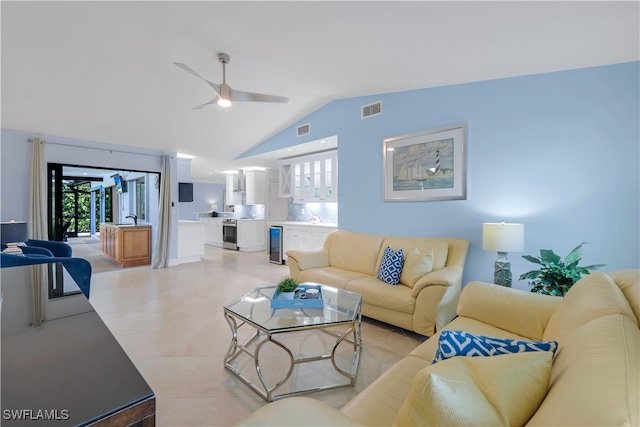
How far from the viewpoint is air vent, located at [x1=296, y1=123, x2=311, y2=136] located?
5066 millimetres

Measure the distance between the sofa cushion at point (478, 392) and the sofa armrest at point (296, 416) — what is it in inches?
8.4

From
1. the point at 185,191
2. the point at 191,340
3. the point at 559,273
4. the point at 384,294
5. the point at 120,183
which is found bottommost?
the point at 191,340

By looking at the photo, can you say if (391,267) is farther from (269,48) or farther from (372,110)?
(269,48)

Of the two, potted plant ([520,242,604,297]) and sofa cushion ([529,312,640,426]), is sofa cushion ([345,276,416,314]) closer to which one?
potted plant ([520,242,604,297])

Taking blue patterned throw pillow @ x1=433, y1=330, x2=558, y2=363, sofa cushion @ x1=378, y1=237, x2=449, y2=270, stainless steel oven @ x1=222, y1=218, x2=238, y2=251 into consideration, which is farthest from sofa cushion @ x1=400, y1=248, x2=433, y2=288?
stainless steel oven @ x1=222, y1=218, x2=238, y2=251

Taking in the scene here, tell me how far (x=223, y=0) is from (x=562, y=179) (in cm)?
343

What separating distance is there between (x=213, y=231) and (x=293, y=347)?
23.8ft

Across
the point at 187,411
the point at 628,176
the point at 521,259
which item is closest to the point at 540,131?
the point at 628,176

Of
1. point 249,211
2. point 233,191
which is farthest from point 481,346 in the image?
point 249,211

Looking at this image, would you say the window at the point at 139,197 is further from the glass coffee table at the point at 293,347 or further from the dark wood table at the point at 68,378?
the dark wood table at the point at 68,378

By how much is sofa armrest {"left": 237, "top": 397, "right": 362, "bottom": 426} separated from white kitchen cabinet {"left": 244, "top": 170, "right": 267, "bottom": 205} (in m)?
6.93

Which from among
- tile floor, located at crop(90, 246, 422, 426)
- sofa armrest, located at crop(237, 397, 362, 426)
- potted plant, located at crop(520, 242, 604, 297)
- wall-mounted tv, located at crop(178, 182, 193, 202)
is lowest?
tile floor, located at crop(90, 246, 422, 426)

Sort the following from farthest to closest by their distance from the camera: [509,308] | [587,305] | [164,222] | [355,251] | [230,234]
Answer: [230,234]
[164,222]
[355,251]
[509,308]
[587,305]

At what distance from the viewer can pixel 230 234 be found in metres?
8.06
